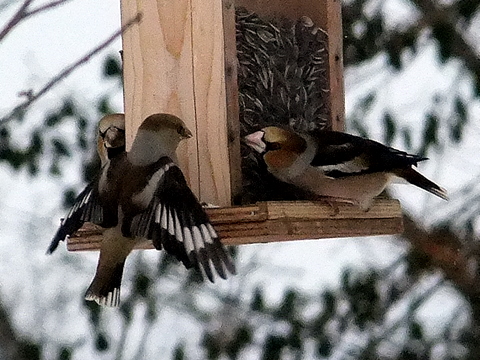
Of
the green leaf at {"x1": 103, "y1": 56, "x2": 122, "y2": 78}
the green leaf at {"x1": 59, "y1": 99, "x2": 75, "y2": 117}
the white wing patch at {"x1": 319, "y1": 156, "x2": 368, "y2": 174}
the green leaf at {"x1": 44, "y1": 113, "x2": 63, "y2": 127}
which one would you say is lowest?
the white wing patch at {"x1": 319, "y1": 156, "x2": 368, "y2": 174}

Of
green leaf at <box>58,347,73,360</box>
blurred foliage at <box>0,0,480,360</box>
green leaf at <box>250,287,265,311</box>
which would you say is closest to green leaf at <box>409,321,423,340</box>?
blurred foliage at <box>0,0,480,360</box>

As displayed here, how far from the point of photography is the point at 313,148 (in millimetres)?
2016

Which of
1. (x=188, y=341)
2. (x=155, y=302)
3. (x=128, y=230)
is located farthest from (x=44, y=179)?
(x=128, y=230)

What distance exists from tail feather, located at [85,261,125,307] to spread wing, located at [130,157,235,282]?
0.54ft

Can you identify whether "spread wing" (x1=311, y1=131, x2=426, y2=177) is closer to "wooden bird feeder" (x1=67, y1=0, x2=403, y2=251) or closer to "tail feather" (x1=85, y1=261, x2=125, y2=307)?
"wooden bird feeder" (x1=67, y1=0, x2=403, y2=251)

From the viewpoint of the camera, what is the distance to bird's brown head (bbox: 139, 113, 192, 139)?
1802mm

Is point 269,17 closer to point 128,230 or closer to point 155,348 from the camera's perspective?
point 128,230

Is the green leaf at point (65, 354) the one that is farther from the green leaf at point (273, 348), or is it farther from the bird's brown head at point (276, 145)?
the bird's brown head at point (276, 145)

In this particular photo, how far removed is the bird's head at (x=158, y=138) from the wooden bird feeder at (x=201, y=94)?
9 centimetres

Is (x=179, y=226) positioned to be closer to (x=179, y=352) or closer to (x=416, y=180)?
(x=416, y=180)

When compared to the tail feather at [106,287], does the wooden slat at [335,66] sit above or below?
above

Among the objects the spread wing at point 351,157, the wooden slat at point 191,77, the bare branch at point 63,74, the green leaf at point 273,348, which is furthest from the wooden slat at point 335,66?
the bare branch at point 63,74

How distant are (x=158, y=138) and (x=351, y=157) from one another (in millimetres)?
448

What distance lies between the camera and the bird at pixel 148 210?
159 cm
